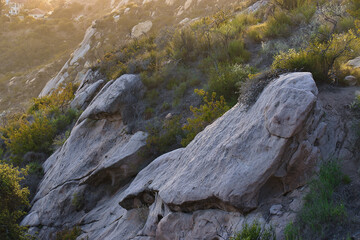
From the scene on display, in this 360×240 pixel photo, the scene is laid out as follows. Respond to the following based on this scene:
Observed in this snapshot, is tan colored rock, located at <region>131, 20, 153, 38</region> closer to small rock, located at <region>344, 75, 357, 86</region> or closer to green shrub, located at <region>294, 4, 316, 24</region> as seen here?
green shrub, located at <region>294, 4, 316, 24</region>

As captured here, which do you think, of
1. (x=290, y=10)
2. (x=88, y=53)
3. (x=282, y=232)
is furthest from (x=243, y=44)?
(x=88, y=53)

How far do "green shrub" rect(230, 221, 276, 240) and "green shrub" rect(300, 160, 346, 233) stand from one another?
39 centimetres

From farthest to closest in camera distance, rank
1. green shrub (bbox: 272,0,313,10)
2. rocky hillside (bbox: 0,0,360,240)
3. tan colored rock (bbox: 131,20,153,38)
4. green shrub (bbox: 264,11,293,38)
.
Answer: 1. tan colored rock (bbox: 131,20,153,38)
2. green shrub (bbox: 272,0,313,10)
3. green shrub (bbox: 264,11,293,38)
4. rocky hillside (bbox: 0,0,360,240)

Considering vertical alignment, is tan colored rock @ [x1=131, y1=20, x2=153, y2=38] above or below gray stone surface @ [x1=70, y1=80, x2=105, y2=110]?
below

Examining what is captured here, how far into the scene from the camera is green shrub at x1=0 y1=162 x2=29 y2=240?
24.8 ft

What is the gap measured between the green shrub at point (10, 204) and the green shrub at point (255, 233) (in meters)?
6.05

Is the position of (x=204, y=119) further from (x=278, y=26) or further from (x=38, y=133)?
(x=38, y=133)

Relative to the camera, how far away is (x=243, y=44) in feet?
33.6

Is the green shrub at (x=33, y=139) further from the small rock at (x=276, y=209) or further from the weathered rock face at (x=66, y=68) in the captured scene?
the small rock at (x=276, y=209)

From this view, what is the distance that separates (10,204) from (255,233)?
7245 millimetres

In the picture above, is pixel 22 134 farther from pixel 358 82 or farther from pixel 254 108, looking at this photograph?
pixel 358 82

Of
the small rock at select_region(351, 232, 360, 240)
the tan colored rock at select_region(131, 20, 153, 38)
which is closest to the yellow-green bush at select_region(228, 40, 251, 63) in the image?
the small rock at select_region(351, 232, 360, 240)

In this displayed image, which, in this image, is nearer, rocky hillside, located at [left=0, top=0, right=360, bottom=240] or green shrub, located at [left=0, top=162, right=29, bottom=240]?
rocky hillside, located at [left=0, top=0, right=360, bottom=240]

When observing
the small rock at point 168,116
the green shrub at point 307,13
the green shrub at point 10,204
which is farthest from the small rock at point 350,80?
the green shrub at point 10,204
